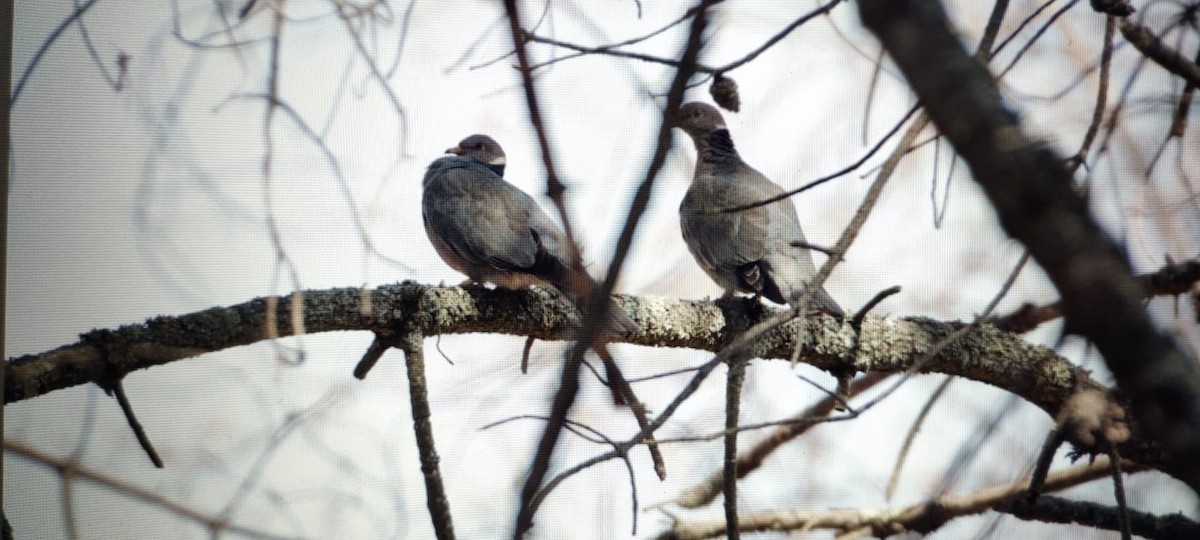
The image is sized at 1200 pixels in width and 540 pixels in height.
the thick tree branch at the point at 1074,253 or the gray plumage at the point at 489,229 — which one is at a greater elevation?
the gray plumage at the point at 489,229

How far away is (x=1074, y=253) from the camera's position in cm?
69

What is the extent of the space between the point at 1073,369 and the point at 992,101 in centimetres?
117

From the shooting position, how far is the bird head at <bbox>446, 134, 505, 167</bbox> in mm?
2404

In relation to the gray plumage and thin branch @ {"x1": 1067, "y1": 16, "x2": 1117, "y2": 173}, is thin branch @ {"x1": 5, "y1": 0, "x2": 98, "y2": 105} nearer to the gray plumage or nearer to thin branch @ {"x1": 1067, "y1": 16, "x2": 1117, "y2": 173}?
the gray plumage

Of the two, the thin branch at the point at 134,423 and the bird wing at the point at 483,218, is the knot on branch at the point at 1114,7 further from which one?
the thin branch at the point at 134,423

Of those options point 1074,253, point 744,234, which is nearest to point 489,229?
point 744,234

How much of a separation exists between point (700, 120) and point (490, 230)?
0.86 metres

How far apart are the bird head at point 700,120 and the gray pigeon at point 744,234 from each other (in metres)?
0.19

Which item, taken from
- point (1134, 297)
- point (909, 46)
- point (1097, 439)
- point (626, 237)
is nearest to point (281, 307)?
point (626, 237)

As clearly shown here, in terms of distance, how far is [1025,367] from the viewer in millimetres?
1709

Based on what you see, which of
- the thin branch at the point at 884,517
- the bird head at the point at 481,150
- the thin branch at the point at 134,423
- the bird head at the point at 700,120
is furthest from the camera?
the bird head at the point at 700,120

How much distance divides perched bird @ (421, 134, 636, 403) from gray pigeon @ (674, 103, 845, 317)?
376 mm

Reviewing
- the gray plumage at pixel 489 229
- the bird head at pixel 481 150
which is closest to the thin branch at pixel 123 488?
the gray plumage at pixel 489 229

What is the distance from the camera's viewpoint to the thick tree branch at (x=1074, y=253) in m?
0.70
